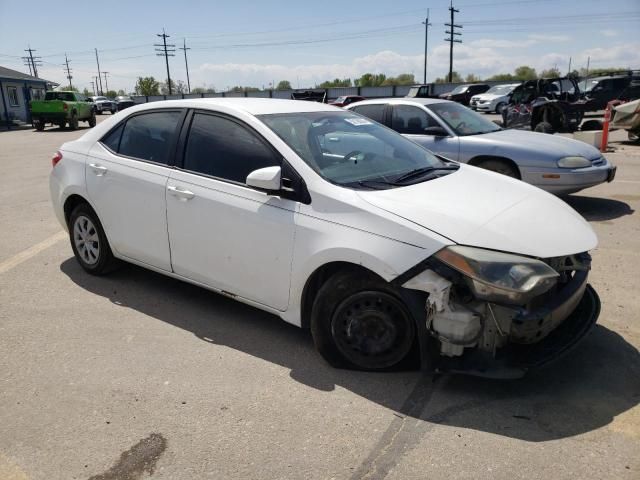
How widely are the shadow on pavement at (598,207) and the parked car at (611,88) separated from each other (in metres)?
16.2

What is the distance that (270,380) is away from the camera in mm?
3264

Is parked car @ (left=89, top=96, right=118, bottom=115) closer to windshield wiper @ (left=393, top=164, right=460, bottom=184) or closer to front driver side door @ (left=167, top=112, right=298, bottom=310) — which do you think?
front driver side door @ (left=167, top=112, right=298, bottom=310)

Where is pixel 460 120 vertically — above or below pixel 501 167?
above

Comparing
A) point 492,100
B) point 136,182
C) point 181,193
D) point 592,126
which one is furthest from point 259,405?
point 492,100

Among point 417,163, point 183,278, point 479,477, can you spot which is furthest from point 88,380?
point 417,163

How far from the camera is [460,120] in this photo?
25.4 ft

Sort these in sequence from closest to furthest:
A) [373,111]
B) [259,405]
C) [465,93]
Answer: [259,405]
[373,111]
[465,93]

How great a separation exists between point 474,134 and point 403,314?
5.18 m

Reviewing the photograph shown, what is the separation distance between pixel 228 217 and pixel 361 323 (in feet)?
3.86

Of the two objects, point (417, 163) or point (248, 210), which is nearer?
point (248, 210)

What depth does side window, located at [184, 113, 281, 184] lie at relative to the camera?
3.60m

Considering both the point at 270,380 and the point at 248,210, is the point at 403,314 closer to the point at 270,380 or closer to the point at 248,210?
the point at 270,380

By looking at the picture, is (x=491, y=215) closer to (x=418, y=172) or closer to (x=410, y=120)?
(x=418, y=172)

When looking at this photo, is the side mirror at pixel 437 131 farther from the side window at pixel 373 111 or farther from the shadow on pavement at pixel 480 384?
the shadow on pavement at pixel 480 384
